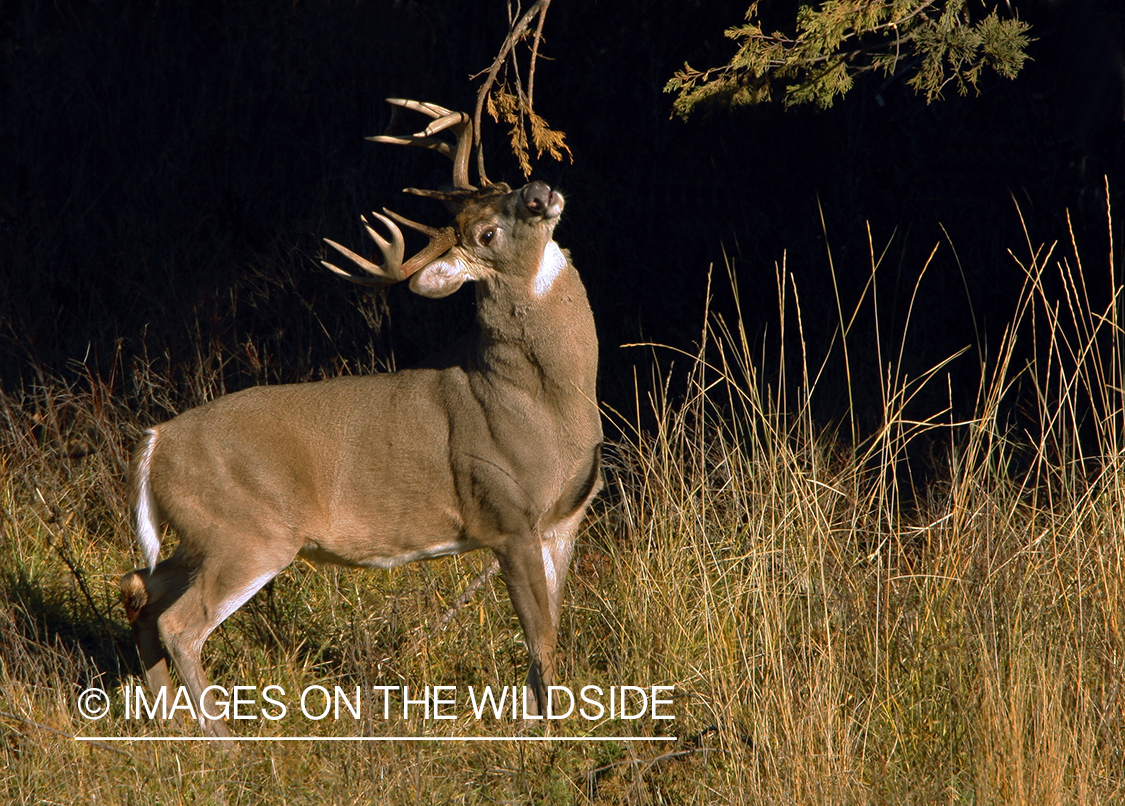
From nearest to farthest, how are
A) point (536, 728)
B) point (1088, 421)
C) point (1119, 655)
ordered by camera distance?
point (1119, 655) < point (536, 728) < point (1088, 421)

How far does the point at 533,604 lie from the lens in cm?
453

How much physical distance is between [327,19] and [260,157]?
A: 1181 mm

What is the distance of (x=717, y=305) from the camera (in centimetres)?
869

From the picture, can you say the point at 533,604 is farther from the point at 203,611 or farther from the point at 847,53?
the point at 847,53

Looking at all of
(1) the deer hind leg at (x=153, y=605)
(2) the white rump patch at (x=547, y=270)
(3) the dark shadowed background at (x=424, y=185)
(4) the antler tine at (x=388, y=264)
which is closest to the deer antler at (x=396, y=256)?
(4) the antler tine at (x=388, y=264)

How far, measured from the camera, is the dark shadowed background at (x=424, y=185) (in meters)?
7.77

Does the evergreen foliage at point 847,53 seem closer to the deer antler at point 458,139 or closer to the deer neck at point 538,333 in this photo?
the deer antler at point 458,139

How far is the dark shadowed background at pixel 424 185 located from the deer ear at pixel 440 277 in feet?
7.77

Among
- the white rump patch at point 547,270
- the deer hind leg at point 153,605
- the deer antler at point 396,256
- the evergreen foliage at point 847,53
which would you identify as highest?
the evergreen foliage at point 847,53

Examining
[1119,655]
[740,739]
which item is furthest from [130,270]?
[1119,655]

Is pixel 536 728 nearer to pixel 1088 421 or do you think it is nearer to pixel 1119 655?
pixel 1119 655

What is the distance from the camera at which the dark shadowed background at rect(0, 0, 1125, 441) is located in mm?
7770

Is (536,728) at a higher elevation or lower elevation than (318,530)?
lower

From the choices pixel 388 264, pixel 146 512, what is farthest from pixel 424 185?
pixel 146 512
